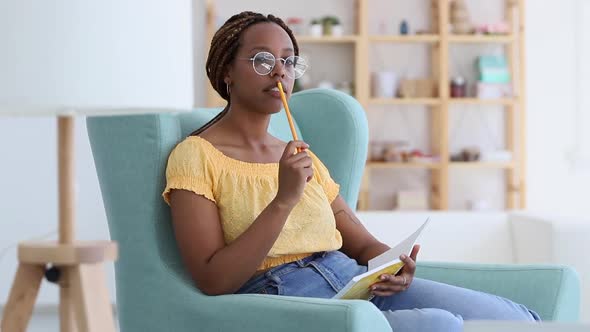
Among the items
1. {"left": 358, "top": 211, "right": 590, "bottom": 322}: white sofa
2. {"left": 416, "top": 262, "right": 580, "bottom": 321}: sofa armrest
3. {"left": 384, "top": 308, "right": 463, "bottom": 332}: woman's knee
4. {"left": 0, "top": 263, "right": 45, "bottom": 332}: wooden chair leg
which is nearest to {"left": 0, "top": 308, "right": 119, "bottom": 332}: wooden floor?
{"left": 358, "top": 211, "right": 590, "bottom": 322}: white sofa

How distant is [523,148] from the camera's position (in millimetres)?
6125

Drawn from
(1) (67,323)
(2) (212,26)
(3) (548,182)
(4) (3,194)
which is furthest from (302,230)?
(3) (548,182)

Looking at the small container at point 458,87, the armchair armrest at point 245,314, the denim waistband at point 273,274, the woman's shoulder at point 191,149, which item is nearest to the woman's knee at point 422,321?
the armchair armrest at point 245,314

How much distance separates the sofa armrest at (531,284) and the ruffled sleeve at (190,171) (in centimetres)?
61

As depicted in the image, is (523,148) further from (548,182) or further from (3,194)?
(3,194)

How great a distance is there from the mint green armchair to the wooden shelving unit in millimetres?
3600

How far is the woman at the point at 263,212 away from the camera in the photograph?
1.88 m

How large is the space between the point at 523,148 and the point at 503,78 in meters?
0.43

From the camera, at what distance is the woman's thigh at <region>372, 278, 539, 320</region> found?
2012 millimetres

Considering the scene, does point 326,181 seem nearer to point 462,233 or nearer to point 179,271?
point 179,271

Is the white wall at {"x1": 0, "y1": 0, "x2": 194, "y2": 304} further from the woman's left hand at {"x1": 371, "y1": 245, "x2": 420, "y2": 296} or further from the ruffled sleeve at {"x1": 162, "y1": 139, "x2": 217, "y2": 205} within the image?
the woman's left hand at {"x1": 371, "y1": 245, "x2": 420, "y2": 296}

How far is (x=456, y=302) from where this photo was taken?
2.03 metres

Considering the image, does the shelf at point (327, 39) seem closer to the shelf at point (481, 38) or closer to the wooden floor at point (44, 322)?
the shelf at point (481, 38)

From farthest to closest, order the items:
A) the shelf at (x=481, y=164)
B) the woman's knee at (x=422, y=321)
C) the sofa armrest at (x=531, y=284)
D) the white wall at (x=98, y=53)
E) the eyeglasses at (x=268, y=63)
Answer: the shelf at (x=481, y=164), the sofa armrest at (x=531, y=284), the eyeglasses at (x=268, y=63), the woman's knee at (x=422, y=321), the white wall at (x=98, y=53)
